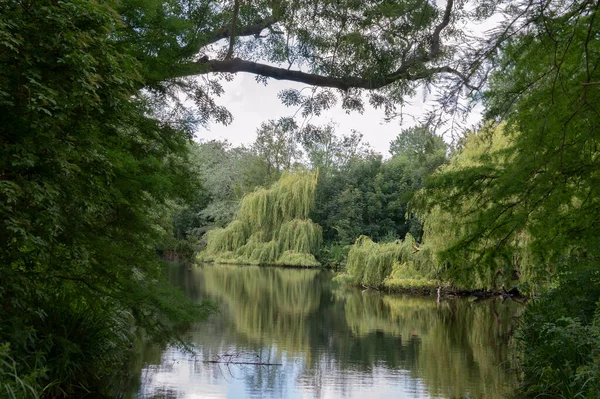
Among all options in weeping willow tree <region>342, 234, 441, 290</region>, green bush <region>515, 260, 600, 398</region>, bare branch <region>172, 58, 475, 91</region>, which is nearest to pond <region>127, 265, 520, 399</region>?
green bush <region>515, 260, 600, 398</region>

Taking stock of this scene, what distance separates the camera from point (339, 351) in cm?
960

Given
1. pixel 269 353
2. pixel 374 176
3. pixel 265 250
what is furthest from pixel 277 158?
pixel 269 353

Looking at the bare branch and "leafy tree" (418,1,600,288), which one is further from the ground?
the bare branch

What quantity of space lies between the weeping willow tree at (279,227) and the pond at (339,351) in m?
9.86

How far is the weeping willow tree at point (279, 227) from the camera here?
26.6 m

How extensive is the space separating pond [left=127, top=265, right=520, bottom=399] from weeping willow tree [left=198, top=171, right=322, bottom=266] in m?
9.86

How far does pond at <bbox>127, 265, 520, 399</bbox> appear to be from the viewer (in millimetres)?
7301

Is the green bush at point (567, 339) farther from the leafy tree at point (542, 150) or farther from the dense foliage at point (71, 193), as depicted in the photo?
the dense foliage at point (71, 193)

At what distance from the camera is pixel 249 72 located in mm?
5887

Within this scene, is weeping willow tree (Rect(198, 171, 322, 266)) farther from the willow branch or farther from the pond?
the willow branch

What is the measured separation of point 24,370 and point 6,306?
0.56 metres

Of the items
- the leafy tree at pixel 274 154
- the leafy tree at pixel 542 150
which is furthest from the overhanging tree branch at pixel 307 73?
the leafy tree at pixel 274 154

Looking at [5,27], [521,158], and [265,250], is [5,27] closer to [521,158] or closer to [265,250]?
[521,158]

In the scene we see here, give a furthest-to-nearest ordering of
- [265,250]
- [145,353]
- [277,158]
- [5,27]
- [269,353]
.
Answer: [277,158] → [265,250] → [269,353] → [145,353] → [5,27]
